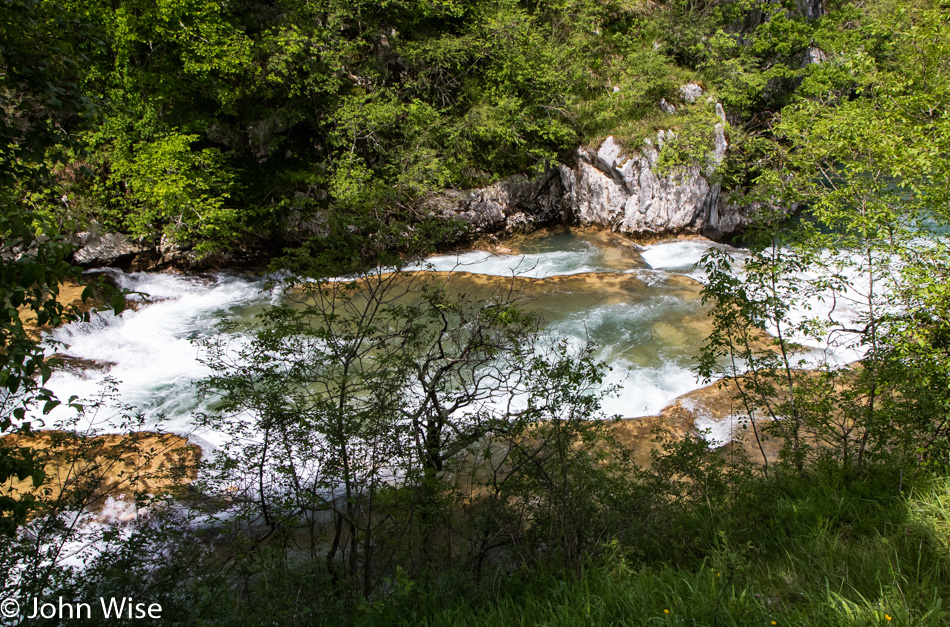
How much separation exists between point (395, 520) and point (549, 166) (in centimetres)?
1353

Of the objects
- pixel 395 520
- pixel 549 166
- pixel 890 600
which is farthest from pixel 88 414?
pixel 549 166

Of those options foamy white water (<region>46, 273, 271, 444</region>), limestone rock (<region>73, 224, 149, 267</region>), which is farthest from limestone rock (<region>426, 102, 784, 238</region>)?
limestone rock (<region>73, 224, 149, 267</region>)

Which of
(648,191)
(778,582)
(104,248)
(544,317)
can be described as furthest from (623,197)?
(104,248)

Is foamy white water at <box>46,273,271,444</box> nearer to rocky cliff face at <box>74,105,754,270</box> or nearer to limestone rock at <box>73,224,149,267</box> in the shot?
limestone rock at <box>73,224,149,267</box>

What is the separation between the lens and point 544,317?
1105 centimetres

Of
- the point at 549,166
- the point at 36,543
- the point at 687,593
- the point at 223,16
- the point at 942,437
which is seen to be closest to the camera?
the point at 687,593

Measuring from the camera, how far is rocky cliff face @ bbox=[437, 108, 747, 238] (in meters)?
15.2

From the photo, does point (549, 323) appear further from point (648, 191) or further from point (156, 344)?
point (156, 344)

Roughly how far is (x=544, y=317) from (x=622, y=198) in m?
6.65

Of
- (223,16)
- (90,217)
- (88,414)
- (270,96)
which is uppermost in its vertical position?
(223,16)

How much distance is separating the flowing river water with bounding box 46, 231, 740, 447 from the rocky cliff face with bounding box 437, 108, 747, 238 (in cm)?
81

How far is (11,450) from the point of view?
255 centimetres

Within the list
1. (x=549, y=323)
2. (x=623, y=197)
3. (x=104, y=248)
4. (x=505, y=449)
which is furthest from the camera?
(x=623, y=197)

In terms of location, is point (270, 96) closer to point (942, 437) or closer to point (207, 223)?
point (207, 223)
